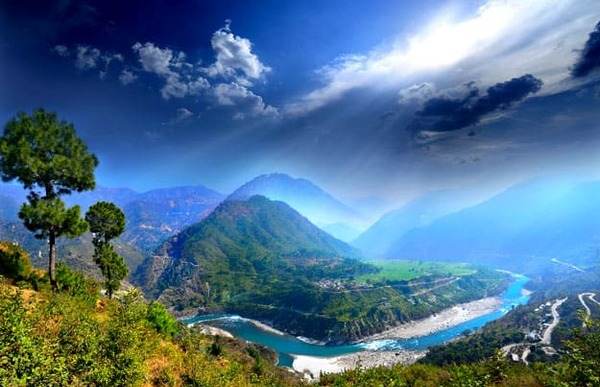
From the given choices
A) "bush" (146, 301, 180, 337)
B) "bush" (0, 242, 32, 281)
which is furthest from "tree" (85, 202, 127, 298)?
"bush" (146, 301, 180, 337)

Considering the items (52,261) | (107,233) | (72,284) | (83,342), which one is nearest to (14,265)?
(52,261)

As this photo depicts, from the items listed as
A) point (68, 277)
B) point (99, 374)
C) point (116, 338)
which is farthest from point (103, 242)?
point (99, 374)

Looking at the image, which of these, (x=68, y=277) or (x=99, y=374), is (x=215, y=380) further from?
(x=68, y=277)

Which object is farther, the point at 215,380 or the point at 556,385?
the point at 215,380

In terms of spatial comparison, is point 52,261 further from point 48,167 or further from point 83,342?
point 83,342

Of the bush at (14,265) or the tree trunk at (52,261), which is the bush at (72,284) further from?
the bush at (14,265)

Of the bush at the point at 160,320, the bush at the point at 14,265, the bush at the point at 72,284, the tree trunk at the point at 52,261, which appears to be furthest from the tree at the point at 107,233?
the bush at the point at 160,320

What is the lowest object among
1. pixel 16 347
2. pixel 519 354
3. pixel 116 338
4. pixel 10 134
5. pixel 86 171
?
pixel 519 354
